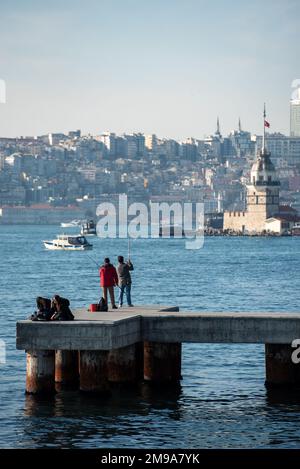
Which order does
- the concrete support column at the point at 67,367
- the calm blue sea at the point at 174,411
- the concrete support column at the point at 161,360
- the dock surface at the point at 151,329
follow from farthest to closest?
the concrete support column at the point at 161,360, the concrete support column at the point at 67,367, the dock surface at the point at 151,329, the calm blue sea at the point at 174,411

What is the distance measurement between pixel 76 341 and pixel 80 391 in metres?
1.66

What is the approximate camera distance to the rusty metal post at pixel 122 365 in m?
30.5

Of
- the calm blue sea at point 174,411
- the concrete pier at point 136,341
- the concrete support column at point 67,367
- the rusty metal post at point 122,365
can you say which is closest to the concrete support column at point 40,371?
the concrete pier at point 136,341

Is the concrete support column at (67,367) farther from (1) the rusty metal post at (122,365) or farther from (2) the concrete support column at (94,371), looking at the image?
(2) the concrete support column at (94,371)

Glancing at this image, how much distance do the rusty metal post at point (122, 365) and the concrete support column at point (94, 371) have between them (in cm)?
107

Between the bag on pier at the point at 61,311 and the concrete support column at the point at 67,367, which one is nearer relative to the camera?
the bag on pier at the point at 61,311

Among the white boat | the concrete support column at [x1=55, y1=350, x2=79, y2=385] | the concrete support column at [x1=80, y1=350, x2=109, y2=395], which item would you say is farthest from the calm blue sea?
the white boat

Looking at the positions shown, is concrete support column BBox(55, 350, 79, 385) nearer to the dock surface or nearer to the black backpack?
the dock surface

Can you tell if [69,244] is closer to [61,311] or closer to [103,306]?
[103,306]

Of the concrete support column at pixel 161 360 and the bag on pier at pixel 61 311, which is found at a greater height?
the bag on pier at pixel 61 311

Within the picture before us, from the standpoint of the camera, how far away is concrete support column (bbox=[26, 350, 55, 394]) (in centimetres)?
2902

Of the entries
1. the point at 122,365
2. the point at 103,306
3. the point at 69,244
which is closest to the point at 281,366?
the point at 122,365

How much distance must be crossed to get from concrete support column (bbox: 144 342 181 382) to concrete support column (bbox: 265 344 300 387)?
1.94m
